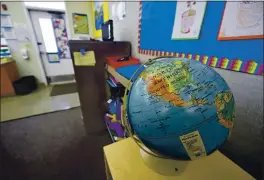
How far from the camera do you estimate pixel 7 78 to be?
2246mm

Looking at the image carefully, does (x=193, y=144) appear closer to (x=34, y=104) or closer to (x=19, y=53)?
(x=34, y=104)

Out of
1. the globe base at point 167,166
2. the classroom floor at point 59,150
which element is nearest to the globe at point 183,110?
the globe base at point 167,166

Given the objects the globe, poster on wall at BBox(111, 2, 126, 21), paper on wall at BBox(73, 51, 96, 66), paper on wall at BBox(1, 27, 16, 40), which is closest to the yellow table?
the globe

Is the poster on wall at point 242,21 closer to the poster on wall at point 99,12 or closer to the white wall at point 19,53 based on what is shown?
the poster on wall at point 99,12

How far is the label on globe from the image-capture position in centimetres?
25

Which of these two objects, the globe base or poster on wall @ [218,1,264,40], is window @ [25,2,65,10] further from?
the globe base

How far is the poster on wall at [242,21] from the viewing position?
1.48 ft

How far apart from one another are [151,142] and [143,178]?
205mm

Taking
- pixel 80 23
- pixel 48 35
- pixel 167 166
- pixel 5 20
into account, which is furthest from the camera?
pixel 48 35

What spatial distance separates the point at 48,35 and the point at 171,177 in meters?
3.67

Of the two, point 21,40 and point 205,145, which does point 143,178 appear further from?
point 21,40

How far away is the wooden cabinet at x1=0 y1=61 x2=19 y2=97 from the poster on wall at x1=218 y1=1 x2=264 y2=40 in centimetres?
317

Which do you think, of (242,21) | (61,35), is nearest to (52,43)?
(61,35)

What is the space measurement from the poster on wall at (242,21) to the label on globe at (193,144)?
50 cm
